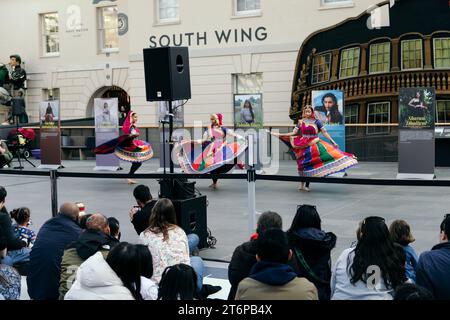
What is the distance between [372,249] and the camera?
527 centimetres

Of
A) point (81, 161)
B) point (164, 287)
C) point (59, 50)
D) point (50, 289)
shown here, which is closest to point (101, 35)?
point (59, 50)

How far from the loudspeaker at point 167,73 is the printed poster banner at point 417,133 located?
6954 mm

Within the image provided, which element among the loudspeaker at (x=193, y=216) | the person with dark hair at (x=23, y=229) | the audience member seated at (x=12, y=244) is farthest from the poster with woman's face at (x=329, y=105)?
the audience member seated at (x=12, y=244)

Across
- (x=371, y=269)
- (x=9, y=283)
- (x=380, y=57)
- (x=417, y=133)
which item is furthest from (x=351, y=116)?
(x=9, y=283)

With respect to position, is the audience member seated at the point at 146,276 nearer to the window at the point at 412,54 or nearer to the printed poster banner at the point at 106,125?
the printed poster banner at the point at 106,125

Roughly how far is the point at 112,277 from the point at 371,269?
1.88 metres

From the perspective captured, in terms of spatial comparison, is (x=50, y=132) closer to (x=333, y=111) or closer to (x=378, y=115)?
(x=333, y=111)

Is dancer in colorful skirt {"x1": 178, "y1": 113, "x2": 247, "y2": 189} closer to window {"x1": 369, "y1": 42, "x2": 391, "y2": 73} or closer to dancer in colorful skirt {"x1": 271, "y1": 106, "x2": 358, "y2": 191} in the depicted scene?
dancer in colorful skirt {"x1": 271, "y1": 106, "x2": 358, "y2": 191}

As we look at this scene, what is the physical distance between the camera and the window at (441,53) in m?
18.7

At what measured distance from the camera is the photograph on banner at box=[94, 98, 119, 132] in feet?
65.7

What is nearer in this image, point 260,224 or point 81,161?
point 260,224

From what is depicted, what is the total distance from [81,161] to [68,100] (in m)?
4.91

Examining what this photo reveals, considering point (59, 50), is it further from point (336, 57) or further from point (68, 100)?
point (336, 57)

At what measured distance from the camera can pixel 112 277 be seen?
4.83 meters
